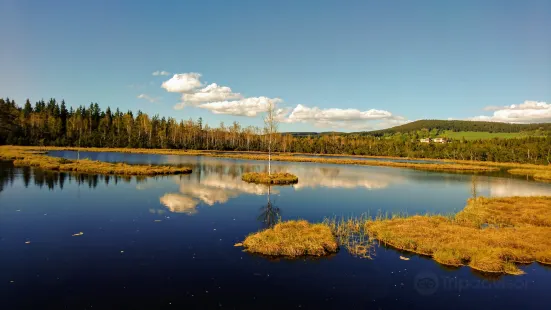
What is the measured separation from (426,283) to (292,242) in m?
7.67

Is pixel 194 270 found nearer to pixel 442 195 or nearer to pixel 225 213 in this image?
pixel 225 213

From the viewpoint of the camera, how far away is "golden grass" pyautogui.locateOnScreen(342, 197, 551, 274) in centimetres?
1939

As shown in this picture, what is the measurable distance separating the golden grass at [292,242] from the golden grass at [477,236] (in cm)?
443

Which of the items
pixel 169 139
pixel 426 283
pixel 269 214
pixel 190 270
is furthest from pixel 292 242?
pixel 169 139

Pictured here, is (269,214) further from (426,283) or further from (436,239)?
(426,283)

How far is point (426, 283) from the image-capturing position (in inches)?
648

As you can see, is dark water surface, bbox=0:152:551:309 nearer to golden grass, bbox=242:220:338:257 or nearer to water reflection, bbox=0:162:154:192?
golden grass, bbox=242:220:338:257

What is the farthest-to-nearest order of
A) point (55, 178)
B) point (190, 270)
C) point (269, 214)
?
point (55, 178) < point (269, 214) < point (190, 270)

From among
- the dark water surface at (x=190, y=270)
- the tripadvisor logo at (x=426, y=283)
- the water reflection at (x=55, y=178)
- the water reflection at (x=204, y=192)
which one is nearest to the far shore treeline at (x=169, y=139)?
the water reflection at (x=55, y=178)

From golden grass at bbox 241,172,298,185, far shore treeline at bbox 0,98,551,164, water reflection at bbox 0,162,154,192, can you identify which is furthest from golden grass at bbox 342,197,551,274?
far shore treeline at bbox 0,98,551,164

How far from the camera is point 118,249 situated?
19281mm

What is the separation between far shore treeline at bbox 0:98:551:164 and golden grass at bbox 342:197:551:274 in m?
123

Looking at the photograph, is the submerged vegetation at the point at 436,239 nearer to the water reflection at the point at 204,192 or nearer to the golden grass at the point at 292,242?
the golden grass at the point at 292,242

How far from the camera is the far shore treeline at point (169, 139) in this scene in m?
135
